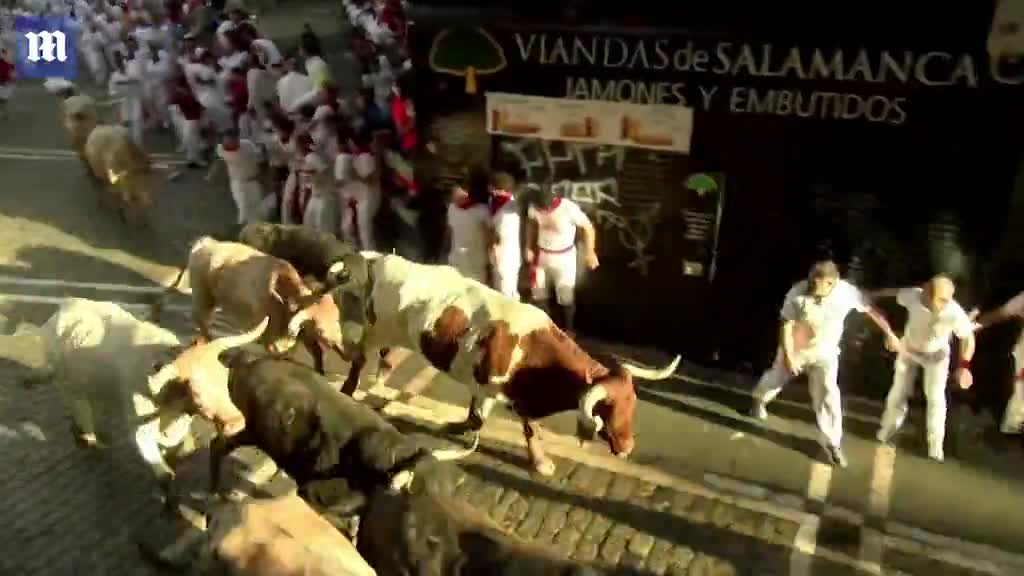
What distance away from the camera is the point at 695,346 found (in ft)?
34.0

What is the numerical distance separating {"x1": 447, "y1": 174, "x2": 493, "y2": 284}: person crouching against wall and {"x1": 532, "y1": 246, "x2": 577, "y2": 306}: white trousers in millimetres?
621

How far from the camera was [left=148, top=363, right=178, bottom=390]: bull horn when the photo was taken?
6.97 meters

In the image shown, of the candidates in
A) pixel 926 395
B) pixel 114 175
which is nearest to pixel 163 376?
pixel 926 395

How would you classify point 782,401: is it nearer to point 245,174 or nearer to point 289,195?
point 289,195

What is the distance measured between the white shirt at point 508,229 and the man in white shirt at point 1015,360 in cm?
438

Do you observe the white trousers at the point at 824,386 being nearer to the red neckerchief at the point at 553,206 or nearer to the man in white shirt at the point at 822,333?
the man in white shirt at the point at 822,333

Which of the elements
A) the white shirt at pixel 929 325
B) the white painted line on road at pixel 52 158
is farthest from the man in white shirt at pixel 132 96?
the white shirt at pixel 929 325

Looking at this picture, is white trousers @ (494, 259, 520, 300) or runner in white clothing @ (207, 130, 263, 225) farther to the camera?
runner in white clothing @ (207, 130, 263, 225)

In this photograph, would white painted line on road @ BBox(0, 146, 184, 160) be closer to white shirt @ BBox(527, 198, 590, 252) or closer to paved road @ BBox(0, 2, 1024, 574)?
paved road @ BBox(0, 2, 1024, 574)

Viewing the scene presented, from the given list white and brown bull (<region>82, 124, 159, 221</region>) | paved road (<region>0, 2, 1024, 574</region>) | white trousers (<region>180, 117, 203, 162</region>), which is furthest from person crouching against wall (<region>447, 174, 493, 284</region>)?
white trousers (<region>180, 117, 203, 162</region>)

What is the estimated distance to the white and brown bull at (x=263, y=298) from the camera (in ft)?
28.0

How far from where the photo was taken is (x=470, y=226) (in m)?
10.1

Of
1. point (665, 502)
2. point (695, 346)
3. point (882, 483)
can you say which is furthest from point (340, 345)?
point (882, 483)

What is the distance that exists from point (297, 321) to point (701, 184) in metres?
4.11
